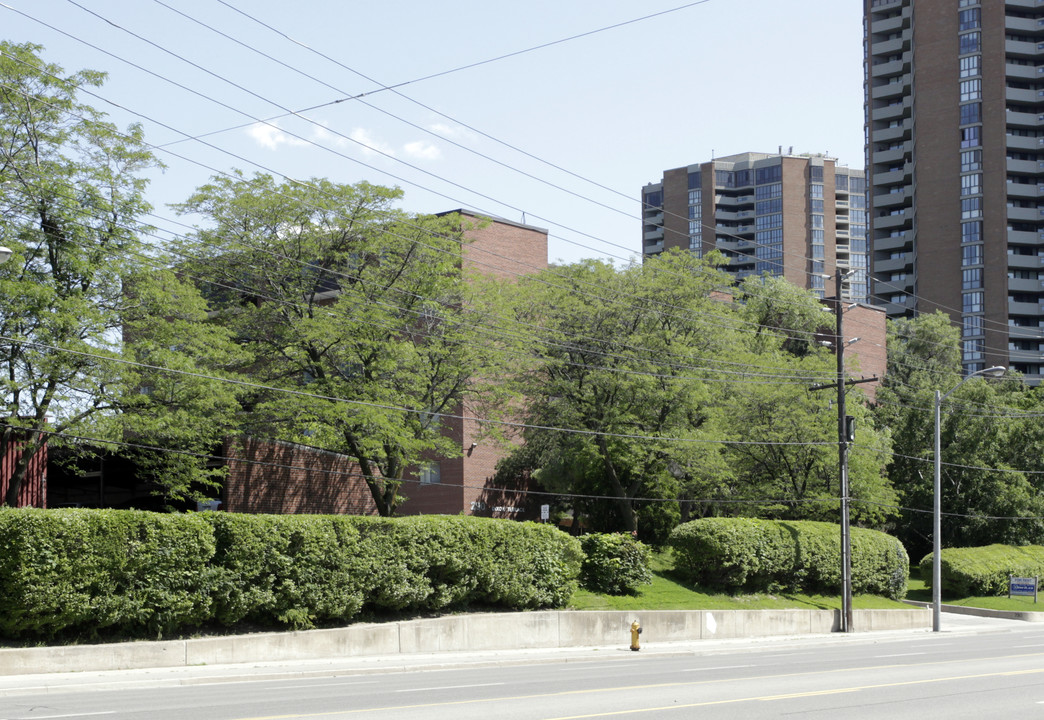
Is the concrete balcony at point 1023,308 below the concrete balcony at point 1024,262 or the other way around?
below

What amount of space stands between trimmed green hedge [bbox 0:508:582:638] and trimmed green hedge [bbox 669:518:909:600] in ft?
23.7

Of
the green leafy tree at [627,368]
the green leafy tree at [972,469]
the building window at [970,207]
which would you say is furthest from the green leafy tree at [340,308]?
the building window at [970,207]

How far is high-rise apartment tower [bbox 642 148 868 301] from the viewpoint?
6422 inches

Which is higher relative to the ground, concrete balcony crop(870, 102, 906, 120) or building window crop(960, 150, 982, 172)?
concrete balcony crop(870, 102, 906, 120)

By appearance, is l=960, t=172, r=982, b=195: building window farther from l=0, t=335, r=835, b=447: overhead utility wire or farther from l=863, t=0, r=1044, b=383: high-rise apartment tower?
l=0, t=335, r=835, b=447: overhead utility wire

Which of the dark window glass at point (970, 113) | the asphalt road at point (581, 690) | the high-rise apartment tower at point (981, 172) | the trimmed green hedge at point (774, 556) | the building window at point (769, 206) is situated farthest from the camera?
the building window at point (769, 206)

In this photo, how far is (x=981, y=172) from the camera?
385 feet

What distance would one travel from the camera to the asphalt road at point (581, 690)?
13.5m

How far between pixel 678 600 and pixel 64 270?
21.3 meters

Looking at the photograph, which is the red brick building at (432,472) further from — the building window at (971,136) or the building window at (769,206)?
the building window at (769,206)

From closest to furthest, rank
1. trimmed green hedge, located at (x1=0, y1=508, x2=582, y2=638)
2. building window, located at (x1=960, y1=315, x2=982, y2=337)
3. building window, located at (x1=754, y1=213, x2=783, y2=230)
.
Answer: trimmed green hedge, located at (x1=0, y1=508, x2=582, y2=638), building window, located at (x1=960, y1=315, x2=982, y2=337), building window, located at (x1=754, y1=213, x2=783, y2=230)

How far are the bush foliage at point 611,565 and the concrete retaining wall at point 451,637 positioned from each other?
2210 mm

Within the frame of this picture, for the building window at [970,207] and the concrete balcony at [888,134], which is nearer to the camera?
the building window at [970,207]

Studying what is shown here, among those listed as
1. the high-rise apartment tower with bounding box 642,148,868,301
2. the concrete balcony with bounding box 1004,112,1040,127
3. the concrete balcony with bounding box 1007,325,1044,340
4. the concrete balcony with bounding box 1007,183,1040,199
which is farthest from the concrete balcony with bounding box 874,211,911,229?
the high-rise apartment tower with bounding box 642,148,868,301
